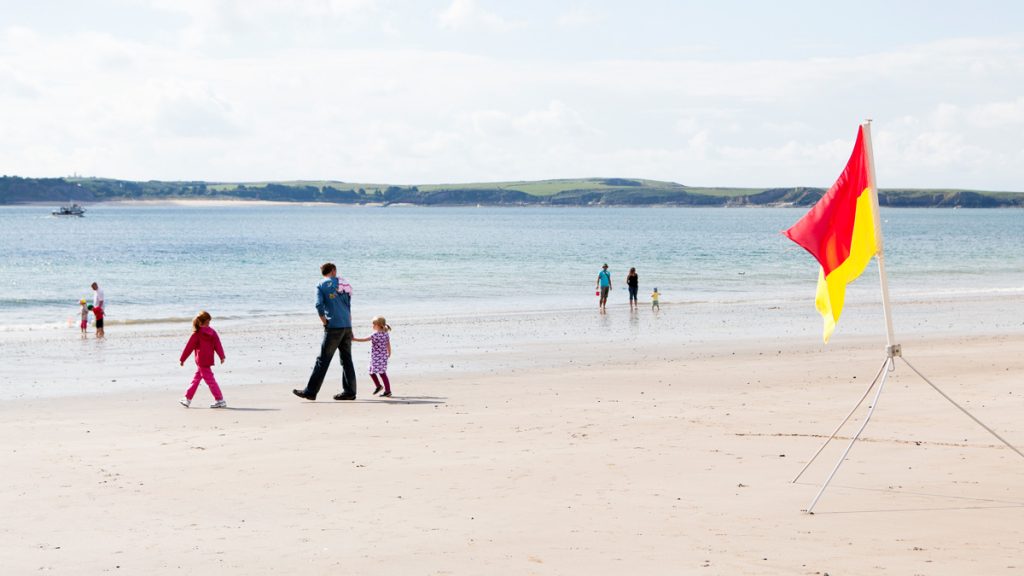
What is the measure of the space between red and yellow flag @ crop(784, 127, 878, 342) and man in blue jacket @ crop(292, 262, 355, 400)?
771 centimetres

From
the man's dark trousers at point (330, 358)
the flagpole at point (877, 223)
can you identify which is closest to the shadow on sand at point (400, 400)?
the man's dark trousers at point (330, 358)

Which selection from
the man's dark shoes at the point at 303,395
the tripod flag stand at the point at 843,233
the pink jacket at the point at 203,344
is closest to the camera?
the tripod flag stand at the point at 843,233

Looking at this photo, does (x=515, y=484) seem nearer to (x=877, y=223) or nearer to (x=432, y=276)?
(x=877, y=223)

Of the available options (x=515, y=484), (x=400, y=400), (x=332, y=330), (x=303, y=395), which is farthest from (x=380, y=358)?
(x=515, y=484)

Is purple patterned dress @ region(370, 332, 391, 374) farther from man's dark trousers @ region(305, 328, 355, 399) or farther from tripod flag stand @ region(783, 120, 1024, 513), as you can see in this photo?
tripod flag stand @ region(783, 120, 1024, 513)

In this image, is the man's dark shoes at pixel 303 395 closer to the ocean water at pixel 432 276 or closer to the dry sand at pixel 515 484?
the dry sand at pixel 515 484

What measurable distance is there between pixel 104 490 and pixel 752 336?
18.0 m

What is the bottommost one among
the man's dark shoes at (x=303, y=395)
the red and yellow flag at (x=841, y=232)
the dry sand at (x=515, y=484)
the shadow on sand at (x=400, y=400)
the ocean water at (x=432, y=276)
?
the ocean water at (x=432, y=276)

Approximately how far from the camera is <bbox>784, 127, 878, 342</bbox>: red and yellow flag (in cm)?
841

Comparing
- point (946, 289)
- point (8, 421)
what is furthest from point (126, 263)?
point (8, 421)

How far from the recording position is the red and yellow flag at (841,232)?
8414mm

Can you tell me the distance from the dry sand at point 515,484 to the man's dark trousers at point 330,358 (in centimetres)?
33

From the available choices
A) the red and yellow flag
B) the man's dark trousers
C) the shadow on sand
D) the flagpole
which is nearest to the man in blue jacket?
the man's dark trousers

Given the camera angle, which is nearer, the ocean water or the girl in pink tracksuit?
the girl in pink tracksuit
